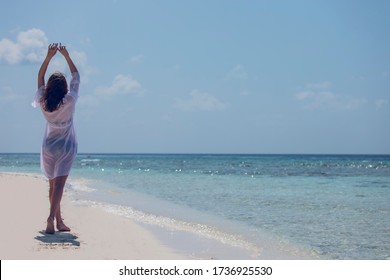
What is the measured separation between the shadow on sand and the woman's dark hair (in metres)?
1.35

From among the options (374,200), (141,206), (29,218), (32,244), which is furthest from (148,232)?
(374,200)

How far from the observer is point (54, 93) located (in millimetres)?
5586

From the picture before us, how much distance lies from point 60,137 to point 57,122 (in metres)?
0.18

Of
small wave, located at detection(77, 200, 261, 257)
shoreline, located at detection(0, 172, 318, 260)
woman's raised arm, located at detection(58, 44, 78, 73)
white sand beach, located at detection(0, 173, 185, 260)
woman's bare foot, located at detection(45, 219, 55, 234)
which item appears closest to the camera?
white sand beach, located at detection(0, 173, 185, 260)

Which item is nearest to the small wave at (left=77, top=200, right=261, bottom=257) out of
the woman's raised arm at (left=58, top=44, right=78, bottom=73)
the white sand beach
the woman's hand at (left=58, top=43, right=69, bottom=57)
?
the white sand beach

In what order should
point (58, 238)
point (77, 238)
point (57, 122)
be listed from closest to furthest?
point (57, 122), point (58, 238), point (77, 238)

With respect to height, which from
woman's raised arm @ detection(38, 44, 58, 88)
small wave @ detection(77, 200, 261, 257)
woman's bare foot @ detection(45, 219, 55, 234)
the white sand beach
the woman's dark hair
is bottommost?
small wave @ detection(77, 200, 261, 257)

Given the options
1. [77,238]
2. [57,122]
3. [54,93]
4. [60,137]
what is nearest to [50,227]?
[77,238]

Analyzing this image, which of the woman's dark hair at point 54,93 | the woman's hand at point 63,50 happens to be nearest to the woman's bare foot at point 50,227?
the woman's dark hair at point 54,93

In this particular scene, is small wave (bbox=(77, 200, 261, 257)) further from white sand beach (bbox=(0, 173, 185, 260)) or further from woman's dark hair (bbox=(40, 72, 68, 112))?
woman's dark hair (bbox=(40, 72, 68, 112))

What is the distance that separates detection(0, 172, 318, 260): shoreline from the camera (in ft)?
18.2

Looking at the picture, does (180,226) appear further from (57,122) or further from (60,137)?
(57,122)

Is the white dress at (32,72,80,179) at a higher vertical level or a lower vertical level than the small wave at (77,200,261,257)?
higher

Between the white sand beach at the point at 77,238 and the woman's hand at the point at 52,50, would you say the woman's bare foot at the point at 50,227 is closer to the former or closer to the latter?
the white sand beach at the point at 77,238
